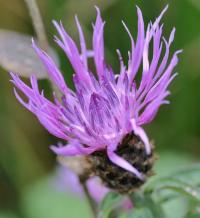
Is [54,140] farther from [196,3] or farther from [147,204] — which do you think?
[147,204]

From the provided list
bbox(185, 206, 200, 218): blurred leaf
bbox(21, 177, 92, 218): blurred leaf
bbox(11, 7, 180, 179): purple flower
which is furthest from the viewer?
bbox(21, 177, 92, 218): blurred leaf

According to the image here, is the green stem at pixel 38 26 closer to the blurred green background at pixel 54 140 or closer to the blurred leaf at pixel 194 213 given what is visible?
the blurred leaf at pixel 194 213

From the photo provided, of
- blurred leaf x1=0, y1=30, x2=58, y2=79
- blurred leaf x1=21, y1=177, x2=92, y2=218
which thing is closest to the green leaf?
blurred leaf x1=0, y1=30, x2=58, y2=79

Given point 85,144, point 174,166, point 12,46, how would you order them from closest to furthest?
point 85,144 → point 12,46 → point 174,166

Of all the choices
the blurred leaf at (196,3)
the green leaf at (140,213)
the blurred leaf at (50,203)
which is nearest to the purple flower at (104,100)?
the green leaf at (140,213)

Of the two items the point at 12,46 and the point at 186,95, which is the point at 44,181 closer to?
the point at 186,95

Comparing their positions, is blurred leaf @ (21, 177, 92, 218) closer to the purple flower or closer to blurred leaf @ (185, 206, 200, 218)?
blurred leaf @ (185, 206, 200, 218)

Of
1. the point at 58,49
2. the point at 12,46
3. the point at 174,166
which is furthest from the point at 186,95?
the point at 12,46
